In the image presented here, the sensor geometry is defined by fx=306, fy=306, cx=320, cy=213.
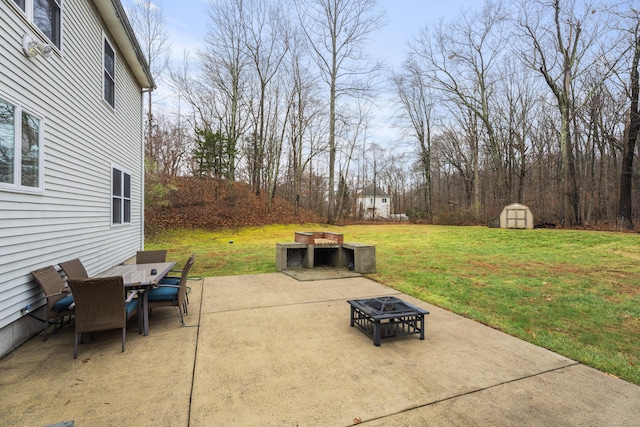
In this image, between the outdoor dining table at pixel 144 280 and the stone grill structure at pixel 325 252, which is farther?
the stone grill structure at pixel 325 252

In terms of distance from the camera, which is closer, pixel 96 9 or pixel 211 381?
pixel 211 381

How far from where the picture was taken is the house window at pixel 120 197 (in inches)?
278

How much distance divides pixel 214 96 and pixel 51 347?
22904 millimetres

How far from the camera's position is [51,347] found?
336 cm

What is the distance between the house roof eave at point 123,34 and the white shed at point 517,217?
1947 centimetres

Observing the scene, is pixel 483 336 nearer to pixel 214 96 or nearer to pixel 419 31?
pixel 214 96

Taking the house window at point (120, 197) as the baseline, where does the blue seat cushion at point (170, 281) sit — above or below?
below

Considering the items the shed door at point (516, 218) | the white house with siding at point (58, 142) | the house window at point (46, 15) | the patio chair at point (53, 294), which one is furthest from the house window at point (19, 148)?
the shed door at point (516, 218)

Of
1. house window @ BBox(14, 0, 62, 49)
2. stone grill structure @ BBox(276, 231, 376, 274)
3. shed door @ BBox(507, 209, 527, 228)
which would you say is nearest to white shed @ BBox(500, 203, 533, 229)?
shed door @ BBox(507, 209, 527, 228)

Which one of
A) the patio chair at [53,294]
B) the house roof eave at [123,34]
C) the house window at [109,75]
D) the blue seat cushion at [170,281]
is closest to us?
the patio chair at [53,294]

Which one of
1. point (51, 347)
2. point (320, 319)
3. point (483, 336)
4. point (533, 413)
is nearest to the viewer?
point (533, 413)

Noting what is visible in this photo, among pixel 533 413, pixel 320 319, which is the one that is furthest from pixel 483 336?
pixel 320 319

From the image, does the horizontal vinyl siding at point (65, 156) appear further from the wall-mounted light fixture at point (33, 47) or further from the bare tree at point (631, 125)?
the bare tree at point (631, 125)

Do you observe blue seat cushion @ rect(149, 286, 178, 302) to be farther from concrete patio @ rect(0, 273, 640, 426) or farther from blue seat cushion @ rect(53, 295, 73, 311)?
blue seat cushion @ rect(53, 295, 73, 311)
